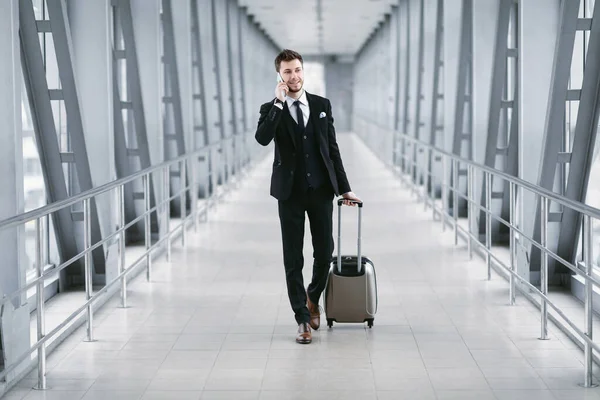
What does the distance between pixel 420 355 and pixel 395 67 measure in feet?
42.0

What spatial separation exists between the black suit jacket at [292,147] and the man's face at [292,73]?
0.33ft

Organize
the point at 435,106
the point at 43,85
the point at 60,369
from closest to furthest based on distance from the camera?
the point at 60,369, the point at 43,85, the point at 435,106

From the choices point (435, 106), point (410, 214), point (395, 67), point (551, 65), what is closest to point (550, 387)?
point (551, 65)

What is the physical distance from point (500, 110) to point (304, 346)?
337cm

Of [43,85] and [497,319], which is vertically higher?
[43,85]

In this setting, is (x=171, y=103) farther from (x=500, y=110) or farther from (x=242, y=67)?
(x=242, y=67)

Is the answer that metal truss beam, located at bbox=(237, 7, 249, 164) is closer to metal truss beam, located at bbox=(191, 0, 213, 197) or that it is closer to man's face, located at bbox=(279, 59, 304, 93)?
metal truss beam, located at bbox=(191, 0, 213, 197)

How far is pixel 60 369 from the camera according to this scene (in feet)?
12.6

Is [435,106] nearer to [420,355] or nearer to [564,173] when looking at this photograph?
[564,173]

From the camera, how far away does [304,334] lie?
419 cm

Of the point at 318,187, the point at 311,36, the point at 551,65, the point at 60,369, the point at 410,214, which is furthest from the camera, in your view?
the point at 311,36

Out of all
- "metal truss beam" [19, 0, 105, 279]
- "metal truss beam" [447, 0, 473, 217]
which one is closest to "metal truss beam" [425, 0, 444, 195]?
"metal truss beam" [447, 0, 473, 217]

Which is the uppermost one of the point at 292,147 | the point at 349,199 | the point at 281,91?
the point at 281,91

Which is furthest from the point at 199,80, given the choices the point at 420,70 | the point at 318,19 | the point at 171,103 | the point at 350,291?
the point at 318,19
